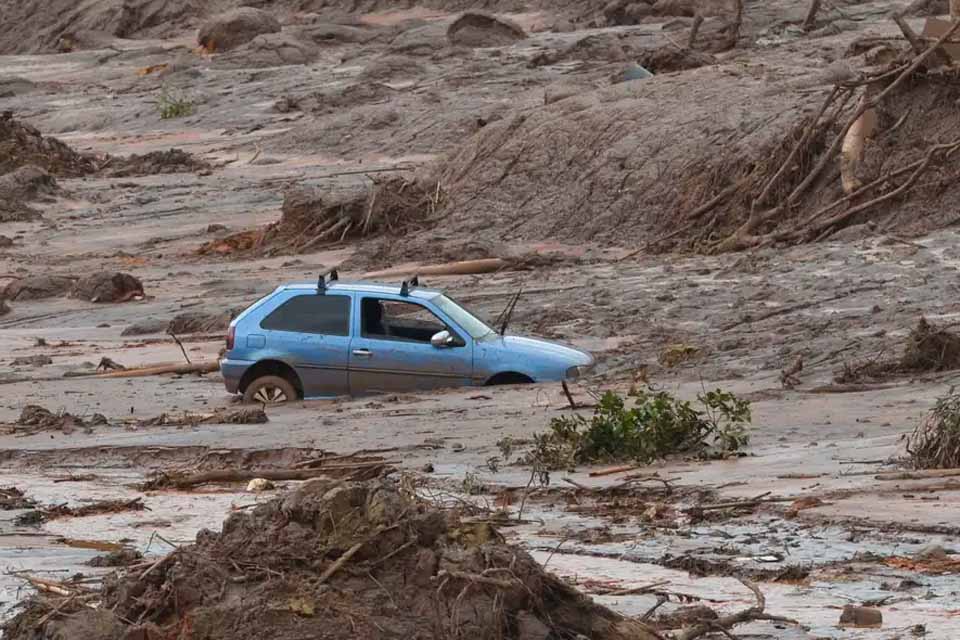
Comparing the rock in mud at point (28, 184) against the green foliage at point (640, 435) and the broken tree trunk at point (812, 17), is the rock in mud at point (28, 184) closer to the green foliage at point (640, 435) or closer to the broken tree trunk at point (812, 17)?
the broken tree trunk at point (812, 17)

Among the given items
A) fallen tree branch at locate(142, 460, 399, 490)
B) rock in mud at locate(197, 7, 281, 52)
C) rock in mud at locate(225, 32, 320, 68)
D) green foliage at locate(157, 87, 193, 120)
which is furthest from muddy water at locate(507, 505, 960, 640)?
rock in mud at locate(197, 7, 281, 52)

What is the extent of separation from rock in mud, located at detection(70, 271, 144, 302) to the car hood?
10.5 meters

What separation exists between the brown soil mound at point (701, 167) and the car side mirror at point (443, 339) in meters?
8.24

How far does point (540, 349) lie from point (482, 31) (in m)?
33.5

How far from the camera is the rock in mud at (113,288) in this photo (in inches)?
1083

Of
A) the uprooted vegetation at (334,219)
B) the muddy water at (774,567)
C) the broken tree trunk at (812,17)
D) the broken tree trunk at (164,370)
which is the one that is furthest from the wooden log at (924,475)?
the broken tree trunk at (812,17)

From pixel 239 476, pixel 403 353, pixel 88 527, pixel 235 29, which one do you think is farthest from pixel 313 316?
pixel 235 29

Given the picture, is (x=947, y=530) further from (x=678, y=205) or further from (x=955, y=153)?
(x=678, y=205)

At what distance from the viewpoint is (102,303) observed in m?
27.4

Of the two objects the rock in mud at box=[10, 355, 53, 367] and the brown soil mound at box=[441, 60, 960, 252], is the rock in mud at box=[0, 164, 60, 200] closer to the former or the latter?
the brown soil mound at box=[441, 60, 960, 252]

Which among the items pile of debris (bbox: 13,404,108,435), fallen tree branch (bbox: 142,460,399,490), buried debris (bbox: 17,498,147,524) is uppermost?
buried debris (bbox: 17,498,147,524)

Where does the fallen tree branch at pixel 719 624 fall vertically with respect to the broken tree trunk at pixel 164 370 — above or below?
above

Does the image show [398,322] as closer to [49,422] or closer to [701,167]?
[49,422]

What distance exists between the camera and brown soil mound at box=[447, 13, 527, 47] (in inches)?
1981
